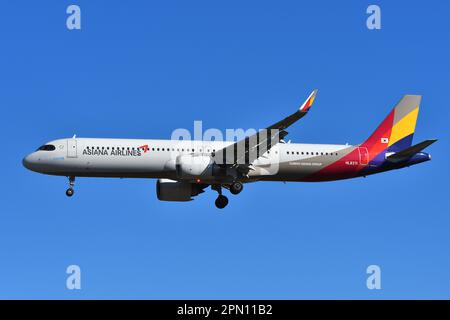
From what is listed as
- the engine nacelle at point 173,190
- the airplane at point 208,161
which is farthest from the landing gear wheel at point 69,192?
the engine nacelle at point 173,190

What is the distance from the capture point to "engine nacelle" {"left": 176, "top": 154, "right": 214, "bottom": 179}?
64.1 metres

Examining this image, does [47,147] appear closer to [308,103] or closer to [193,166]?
[193,166]

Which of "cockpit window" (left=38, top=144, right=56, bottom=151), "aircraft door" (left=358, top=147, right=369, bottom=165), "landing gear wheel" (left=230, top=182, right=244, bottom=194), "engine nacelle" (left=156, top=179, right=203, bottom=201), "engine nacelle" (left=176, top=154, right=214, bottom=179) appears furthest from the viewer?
"aircraft door" (left=358, top=147, right=369, bottom=165)

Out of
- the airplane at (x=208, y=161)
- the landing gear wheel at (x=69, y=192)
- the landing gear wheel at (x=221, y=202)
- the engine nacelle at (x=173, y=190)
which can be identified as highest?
the airplane at (x=208, y=161)

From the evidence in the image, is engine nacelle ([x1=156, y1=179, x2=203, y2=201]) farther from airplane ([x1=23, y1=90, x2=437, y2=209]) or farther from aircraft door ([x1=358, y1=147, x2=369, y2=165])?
aircraft door ([x1=358, y1=147, x2=369, y2=165])

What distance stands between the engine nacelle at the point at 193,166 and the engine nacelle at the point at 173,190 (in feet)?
15.2

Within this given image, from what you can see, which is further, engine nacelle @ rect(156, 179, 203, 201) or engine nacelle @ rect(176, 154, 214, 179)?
engine nacelle @ rect(156, 179, 203, 201)

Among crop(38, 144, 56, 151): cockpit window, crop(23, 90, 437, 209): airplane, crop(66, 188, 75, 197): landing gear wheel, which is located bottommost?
crop(66, 188, 75, 197): landing gear wheel

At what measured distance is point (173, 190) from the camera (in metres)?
69.1

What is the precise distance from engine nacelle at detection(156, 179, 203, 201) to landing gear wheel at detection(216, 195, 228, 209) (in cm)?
231

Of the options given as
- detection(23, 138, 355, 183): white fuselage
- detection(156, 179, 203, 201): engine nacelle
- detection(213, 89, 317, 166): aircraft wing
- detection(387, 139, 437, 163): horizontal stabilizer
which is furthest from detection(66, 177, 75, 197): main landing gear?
detection(387, 139, 437, 163): horizontal stabilizer

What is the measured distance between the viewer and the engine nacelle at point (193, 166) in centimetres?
6406

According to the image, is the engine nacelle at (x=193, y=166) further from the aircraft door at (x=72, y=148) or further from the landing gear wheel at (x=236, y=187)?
the aircraft door at (x=72, y=148)
